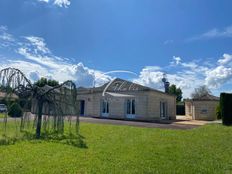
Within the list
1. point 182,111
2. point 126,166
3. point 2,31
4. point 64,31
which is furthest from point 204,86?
point 126,166

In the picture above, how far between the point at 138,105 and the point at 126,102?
1.84 metres

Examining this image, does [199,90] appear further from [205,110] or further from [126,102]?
[126,102]

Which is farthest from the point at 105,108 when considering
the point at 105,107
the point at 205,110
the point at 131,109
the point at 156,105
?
the point at 205,110

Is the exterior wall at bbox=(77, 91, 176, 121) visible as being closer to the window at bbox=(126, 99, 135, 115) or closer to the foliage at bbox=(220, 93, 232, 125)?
the window at bbox=(126, 99, 135, 115)

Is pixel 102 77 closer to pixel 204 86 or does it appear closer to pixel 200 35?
pixel 200 35

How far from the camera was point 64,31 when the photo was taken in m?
19.2

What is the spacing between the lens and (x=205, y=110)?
31.7 metres

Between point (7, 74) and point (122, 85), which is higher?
point (122, 85)

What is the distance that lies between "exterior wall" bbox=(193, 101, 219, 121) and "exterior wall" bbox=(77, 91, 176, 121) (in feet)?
11.4

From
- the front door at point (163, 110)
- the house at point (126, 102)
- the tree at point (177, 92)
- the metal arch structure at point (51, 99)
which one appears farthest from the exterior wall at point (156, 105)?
the tree at point (177, 92)

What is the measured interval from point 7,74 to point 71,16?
351 inches

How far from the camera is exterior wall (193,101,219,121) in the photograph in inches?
1233

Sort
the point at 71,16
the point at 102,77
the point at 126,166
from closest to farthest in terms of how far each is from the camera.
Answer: the point at 126,166 → the point at 71,16 → the point at 102,77

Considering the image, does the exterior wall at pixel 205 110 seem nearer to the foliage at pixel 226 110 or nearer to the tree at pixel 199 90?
the foliage at pixel 226 110
